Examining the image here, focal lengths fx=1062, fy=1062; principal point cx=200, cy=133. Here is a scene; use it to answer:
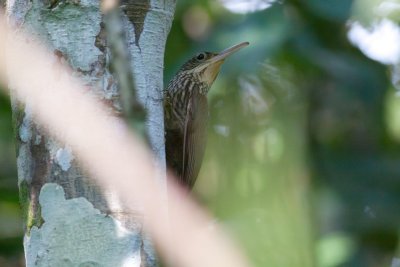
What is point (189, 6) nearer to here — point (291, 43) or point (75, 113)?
point (291, 43)

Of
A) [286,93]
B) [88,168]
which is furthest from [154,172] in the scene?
[286,93]

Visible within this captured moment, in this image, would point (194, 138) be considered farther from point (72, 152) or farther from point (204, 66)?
point (72, 152)

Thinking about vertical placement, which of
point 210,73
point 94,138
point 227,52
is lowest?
point 210,73

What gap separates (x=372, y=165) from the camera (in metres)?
4.50

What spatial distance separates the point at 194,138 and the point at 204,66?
0.59 metres

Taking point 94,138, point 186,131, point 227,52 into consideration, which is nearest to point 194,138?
point 186,131

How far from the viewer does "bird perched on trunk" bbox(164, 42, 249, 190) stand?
4242 mm

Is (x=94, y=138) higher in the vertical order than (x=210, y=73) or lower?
higher

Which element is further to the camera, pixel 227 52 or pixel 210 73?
pixel 210 73

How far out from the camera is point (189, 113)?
458 centimetres

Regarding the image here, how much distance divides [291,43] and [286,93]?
260 millimetres

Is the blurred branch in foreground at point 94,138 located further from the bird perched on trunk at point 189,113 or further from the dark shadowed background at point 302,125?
the bird perched on trunk at point 189,113

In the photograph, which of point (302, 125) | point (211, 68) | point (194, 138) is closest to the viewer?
point (302, 125)

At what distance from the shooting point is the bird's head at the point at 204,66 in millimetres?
4770
